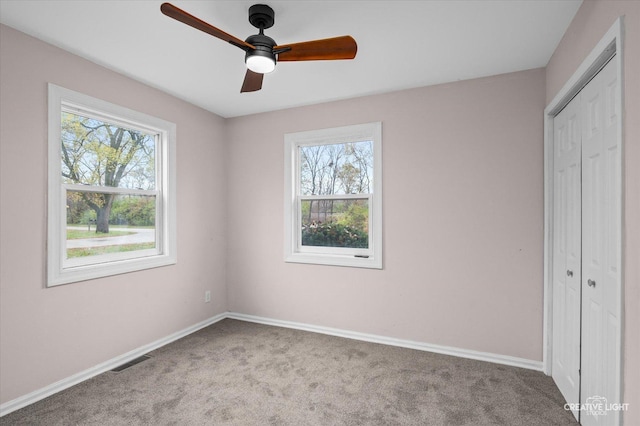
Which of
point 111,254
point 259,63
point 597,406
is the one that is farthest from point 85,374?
point 597,406

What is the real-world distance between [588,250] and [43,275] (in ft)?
12.1

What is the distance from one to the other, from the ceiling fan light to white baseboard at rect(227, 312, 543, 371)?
277 cm

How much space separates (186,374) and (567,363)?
2921 mm

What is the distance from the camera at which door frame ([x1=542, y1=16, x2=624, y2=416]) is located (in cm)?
148

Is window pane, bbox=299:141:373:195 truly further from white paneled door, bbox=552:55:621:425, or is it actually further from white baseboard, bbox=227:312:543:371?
white paneled door, bbox=552:55:621:425

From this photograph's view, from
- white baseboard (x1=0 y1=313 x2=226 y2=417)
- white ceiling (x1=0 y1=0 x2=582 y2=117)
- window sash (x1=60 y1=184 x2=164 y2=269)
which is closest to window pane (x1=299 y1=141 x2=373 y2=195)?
white ceiling (x1=0 y1=0 x2=582 y2=117)

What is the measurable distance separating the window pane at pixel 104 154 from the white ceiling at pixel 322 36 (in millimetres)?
536

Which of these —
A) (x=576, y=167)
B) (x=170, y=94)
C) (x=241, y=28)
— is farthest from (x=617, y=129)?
(x=170, y=94)

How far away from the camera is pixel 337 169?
3.78 m

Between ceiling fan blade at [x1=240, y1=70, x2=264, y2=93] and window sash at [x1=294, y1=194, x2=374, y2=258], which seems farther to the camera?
window sash at [x1=294, y1=194, x2=374, y2=258]

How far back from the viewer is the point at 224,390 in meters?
2.49

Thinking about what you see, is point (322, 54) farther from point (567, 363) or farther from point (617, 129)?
point (567, 363)

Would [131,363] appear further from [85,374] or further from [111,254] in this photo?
[111,254]

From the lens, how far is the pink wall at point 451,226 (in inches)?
113
